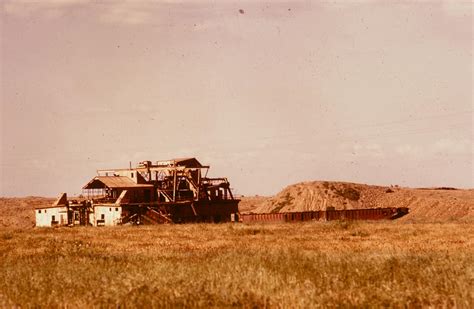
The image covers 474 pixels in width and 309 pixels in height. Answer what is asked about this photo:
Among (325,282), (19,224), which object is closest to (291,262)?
(325,282)

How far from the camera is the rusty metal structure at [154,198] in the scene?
190 feet

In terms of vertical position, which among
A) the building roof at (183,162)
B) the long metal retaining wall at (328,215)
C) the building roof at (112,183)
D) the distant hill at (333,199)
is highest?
the building roof at (183,162)

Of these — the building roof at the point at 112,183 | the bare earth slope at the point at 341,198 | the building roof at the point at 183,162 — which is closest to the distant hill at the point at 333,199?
the bare earth slope at the point at 341,198

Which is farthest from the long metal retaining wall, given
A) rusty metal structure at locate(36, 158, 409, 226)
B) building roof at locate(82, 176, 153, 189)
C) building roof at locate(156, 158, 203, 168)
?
building roof at locate(82, 176, 153, 189)

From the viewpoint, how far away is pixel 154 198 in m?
62.2

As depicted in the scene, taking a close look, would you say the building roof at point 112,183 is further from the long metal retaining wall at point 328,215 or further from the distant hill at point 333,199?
the long metal retaining wall at point 328,215

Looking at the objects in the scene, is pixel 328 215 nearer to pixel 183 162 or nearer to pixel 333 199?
pixel 333 199

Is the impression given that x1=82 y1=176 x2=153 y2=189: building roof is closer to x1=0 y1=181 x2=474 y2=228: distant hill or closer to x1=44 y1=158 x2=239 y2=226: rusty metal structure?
x1=44 y1=158 x2=239 y2=226: rusty metal structure

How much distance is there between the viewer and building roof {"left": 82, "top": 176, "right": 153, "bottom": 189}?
6031 centimetres

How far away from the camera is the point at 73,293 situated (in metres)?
Result: 9.49

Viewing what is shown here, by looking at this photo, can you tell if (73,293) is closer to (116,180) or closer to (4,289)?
(4,289)

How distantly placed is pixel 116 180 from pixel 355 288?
5455 centimetres

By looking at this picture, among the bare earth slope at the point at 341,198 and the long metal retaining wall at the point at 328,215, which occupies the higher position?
→ the bare earth slope at the point at 341,198

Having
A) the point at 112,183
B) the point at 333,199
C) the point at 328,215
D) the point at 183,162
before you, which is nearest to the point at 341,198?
the point at 333,199
